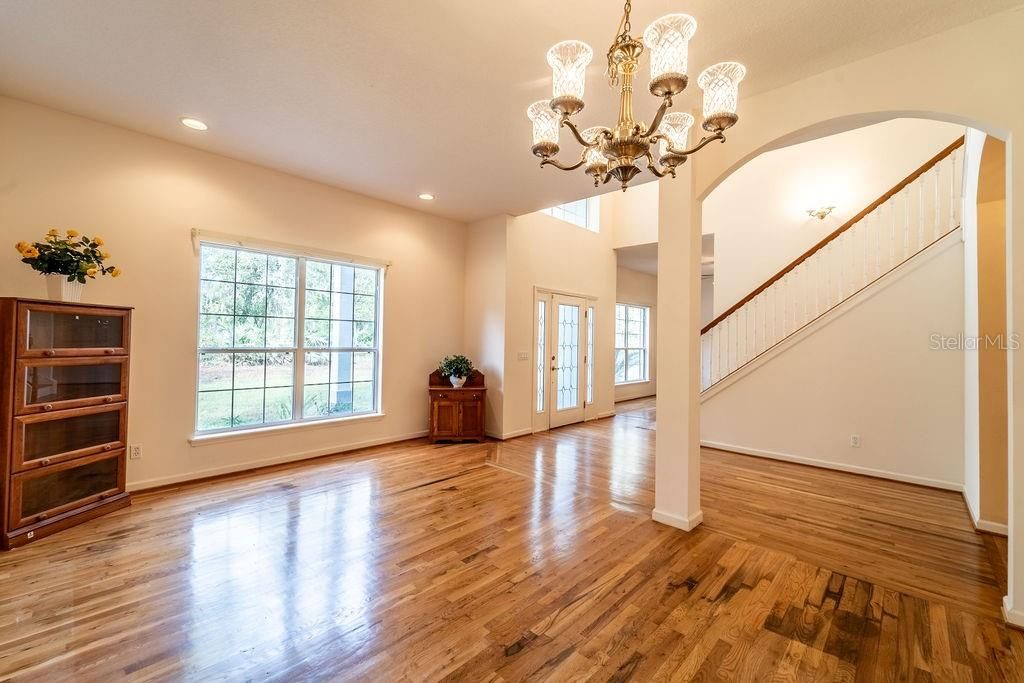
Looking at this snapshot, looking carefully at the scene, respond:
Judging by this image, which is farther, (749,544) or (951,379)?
(951,379)

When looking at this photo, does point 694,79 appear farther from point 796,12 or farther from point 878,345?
point 878,345

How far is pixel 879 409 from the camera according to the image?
4254 millimetres

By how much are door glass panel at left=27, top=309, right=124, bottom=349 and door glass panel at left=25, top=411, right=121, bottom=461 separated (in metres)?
0.54

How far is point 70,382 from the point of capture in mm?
3020

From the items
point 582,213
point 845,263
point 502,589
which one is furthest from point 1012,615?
point 582,213

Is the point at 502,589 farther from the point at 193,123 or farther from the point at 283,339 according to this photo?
the point at 193,123

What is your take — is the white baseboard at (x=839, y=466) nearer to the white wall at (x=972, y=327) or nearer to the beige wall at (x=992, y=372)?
the white wall at (x=972, y=327)

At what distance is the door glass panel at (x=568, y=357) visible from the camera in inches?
262

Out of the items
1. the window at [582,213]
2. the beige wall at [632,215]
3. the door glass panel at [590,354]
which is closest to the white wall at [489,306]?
the window at [582,213]

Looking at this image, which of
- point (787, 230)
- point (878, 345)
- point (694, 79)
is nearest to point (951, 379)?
point (878, 345)

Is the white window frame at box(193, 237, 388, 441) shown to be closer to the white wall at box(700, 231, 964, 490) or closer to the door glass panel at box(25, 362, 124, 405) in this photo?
the door glass panel at box(25, 362, 124, 405)

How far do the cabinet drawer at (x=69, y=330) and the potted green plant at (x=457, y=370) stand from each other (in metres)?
3.23

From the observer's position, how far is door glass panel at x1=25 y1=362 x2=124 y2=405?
2814mm

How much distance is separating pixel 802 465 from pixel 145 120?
23.5ft
